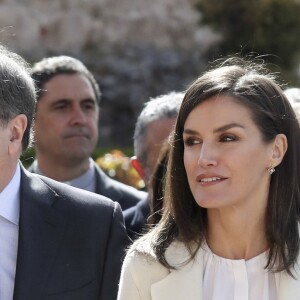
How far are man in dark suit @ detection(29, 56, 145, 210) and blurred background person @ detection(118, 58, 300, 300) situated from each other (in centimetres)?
182

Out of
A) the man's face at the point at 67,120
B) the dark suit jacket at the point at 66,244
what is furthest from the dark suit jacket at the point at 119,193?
the dark suit jacket at the point at 66,244

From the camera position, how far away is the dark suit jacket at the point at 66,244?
11.0ft

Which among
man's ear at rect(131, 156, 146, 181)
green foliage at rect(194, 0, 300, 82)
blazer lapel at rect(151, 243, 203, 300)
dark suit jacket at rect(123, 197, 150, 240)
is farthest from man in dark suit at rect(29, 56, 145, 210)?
green foliage at rect(194, 0, 300, 82)

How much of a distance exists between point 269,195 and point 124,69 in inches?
533

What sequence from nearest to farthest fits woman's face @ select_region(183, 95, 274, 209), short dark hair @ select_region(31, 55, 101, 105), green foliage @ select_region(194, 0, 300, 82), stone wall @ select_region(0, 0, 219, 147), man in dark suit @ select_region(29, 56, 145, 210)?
woman's face @ select_region(183, 95, 274, 209), man in dark suit @ select_region(29, 56, 145, 210), short dark hair @ select_region(31, 55, 101, 105), stone wall @ select_region(0, 0, 219, 147), green foliage @ select_region(194, 0, 300, 82)

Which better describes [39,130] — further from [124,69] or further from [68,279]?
[124,69]

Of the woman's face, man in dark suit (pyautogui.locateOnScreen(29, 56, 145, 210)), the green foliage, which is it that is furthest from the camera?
the green foliage

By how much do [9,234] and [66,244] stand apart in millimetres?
227

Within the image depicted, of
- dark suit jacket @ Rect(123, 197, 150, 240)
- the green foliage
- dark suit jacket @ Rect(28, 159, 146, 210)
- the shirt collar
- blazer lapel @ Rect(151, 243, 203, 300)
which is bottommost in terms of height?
blazer lapel @ Rect(151, 243, 203, 300)

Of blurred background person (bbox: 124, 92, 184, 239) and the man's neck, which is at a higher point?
blurred background person (bbox: 124, 92, 184, 239)

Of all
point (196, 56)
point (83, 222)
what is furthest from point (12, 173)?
point (196, 56)

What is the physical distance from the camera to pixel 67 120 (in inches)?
226

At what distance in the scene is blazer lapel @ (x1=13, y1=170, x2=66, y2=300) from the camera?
3.33 metres

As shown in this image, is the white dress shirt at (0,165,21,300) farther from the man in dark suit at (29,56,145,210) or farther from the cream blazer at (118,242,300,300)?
the man in dark suit at (29,56,145,210)
